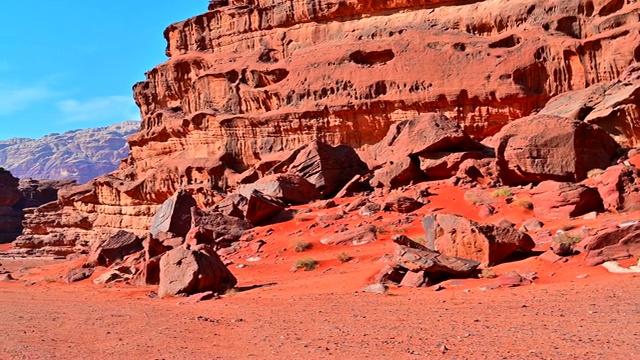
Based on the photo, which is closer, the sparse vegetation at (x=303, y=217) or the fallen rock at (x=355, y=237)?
the fallen rock at (x=355, y=237)

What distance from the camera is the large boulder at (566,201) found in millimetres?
13047

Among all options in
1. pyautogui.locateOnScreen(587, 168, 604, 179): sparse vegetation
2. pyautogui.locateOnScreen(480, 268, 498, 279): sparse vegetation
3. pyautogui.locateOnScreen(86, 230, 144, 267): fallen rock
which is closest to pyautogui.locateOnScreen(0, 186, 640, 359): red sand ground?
pyautogui.locateOnScreen(480, 268, 498, 279): sparse vegetation

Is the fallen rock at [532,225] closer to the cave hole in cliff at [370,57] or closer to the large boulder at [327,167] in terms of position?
the large boulder at [327,167]

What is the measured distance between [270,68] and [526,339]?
2723cm

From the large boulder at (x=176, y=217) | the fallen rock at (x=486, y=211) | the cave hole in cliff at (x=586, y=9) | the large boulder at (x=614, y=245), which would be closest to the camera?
the large boulder at (x=614, y=245)

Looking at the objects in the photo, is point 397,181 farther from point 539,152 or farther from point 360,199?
point 539,152

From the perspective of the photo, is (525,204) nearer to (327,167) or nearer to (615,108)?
(615,108)

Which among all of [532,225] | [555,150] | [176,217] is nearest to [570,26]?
[555,150]

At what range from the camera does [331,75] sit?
29000mm

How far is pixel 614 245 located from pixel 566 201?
4.03 m

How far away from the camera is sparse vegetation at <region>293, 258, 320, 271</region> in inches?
531

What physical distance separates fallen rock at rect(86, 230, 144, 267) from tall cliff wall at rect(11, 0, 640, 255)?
9688mm

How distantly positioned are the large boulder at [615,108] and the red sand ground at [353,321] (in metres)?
9.25

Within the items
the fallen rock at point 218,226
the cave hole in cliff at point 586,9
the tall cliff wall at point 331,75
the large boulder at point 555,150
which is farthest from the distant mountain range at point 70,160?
the large boulder at point 555,150
